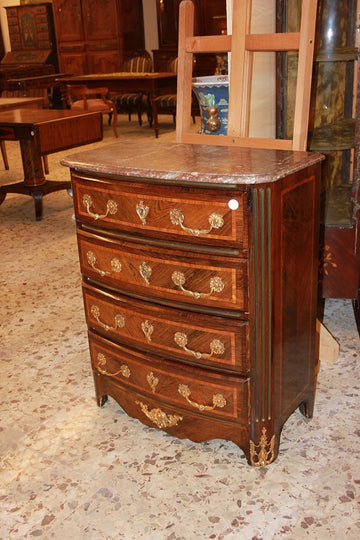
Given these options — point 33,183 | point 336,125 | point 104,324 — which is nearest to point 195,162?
point 104,324

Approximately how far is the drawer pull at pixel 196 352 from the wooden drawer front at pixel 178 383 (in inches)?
2.6

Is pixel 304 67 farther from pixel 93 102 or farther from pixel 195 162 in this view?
pixel 93 102

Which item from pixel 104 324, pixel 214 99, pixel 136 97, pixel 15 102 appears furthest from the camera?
pixel 136 97

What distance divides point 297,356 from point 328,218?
40.4 inches

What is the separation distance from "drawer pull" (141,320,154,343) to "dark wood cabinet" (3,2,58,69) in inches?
504

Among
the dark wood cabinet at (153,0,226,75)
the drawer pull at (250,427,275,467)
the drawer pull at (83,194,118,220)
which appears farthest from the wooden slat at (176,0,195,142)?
the dark wood cabinet at (153,0,226,75)

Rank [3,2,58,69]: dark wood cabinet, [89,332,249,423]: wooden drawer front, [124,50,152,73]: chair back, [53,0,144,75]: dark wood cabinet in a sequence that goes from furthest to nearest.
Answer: [3,2,58,69]: dark wood cabinet
[53,0,144,75]: dark wood cabinet
[124,50,152,73]: chair back
[89,332,249,423]: wooden drawer front

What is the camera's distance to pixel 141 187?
1.89m

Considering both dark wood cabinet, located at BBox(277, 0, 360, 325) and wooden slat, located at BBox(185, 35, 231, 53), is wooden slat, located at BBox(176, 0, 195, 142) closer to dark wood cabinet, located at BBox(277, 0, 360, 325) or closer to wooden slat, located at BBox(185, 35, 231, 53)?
wooden slat, located at BBox(185, 35, 231, 53)

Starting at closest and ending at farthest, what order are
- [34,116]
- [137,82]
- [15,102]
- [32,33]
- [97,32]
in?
1. [34,116]
2. [15,102]
3. [137,82]
4. [97,32]
5. [32,33]

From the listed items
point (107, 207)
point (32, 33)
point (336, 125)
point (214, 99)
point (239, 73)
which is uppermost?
point (32, 33)

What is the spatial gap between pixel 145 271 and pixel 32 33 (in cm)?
1338

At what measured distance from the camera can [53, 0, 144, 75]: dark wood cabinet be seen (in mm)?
12500

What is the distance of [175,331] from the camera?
78.5 inches
